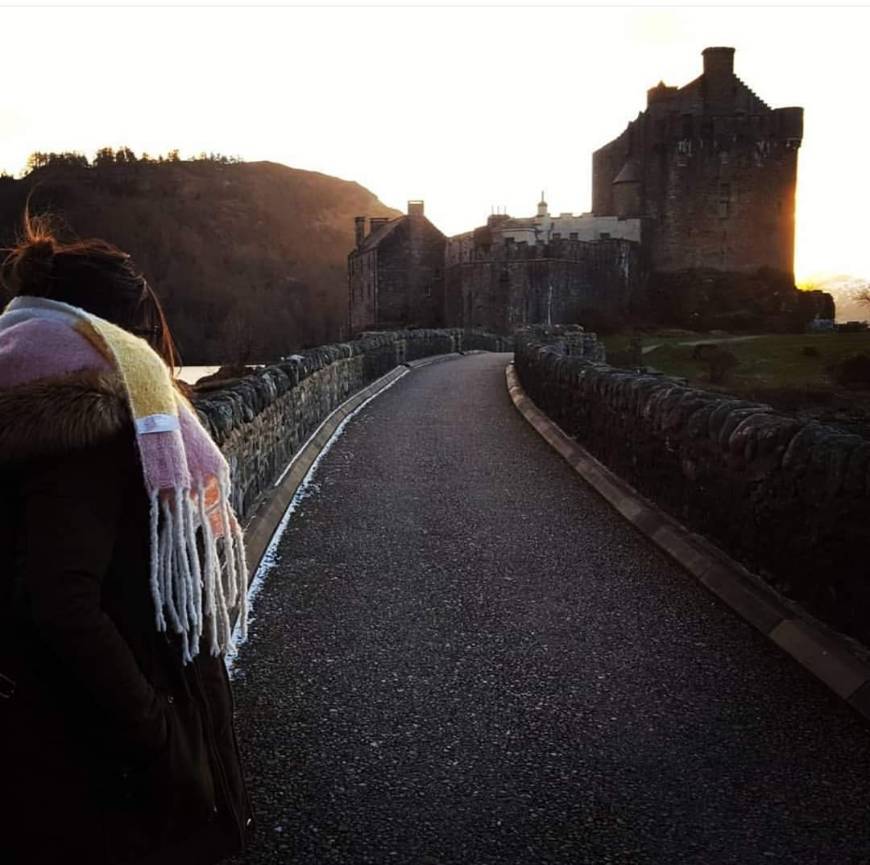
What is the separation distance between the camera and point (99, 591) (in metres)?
1.78

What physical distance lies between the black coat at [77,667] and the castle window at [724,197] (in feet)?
185

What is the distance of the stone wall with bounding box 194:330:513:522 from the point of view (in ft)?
20.4

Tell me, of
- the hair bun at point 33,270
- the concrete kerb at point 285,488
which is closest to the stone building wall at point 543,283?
the concrete kerb at point 285,488

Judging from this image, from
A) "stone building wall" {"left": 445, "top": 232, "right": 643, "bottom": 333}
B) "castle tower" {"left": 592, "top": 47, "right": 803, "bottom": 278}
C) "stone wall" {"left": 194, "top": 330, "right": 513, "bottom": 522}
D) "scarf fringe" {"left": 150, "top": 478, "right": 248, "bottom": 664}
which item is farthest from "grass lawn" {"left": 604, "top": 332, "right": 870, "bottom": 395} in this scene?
"scarf fringe" {"left": 150, "top": 478, "right": 248, "bottom": 664}

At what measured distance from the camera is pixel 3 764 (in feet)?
5.76

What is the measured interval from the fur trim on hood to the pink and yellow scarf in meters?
0.02

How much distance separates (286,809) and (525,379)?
13161 millimetres

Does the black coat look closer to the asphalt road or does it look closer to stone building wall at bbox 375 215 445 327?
the asphalt road

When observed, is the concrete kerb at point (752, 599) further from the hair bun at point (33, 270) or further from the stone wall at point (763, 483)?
the hair bun at point (33, 270)

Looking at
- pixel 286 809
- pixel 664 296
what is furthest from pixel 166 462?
pixel 664 296

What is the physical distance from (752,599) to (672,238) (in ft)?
170

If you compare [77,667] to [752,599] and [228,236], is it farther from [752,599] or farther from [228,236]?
[228,236]

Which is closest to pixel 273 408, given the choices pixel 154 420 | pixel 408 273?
pixel 154 420

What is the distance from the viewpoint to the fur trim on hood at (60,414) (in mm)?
1746
